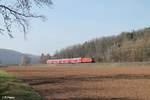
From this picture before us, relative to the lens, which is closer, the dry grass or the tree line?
the dry grass

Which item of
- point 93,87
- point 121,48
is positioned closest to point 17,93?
point 93,87

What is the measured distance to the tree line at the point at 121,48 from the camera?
121944mm

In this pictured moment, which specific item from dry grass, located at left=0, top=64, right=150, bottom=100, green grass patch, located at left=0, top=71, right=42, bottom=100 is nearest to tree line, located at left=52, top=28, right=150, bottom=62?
dry grass, located at left=0, top=64, right=150, bottom=100

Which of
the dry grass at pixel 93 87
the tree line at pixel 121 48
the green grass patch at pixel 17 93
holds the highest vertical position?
the tree line at pixel 121 48

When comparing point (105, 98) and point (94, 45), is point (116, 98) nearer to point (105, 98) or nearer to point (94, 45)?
point (105, 98)

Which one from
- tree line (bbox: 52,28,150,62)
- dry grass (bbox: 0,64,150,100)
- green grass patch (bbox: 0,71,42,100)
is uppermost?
tree line (bbox: 52,28,150,62)

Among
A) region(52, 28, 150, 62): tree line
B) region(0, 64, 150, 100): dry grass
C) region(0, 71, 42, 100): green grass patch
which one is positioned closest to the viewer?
region(0, 71, 42, 100): green grass patch

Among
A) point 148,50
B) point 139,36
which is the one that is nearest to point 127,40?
point 139,36

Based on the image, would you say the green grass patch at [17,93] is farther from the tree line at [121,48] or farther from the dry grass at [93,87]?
the tree line at [121,48]

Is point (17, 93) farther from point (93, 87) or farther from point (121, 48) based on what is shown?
point (121, 48)

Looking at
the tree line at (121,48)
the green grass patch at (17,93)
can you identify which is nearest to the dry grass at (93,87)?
the green grass patch at (17,93)

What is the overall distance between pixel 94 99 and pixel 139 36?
6088 inches

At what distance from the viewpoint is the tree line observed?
121944mm

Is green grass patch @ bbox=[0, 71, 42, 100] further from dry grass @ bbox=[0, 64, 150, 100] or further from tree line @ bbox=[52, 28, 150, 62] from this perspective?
tree line @ bbox=[52, 28, 150, 62]
